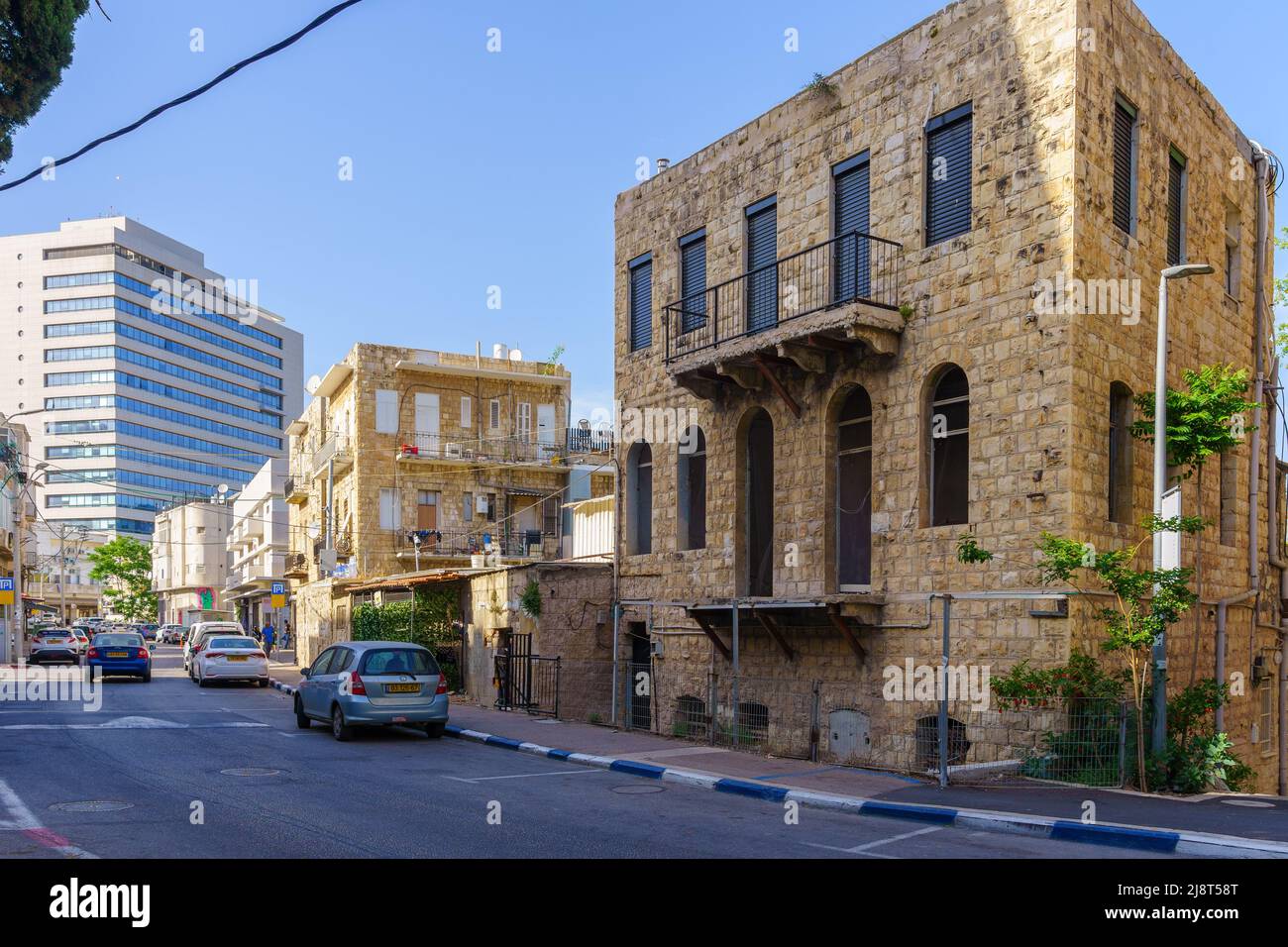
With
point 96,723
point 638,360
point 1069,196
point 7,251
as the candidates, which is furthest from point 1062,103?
point 7,251

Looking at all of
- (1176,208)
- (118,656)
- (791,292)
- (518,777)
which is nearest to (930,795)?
(518,777)

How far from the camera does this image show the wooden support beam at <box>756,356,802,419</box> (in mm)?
16594

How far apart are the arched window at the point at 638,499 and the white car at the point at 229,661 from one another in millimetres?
16568

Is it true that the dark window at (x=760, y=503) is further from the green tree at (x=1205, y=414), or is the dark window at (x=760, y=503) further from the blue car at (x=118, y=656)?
the blue car at (x=118, y=656)

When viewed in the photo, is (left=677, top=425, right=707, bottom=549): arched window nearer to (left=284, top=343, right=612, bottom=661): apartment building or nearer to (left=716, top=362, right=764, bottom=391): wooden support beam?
(left=716, top=362, right=764, bottom=391): wooden support beam

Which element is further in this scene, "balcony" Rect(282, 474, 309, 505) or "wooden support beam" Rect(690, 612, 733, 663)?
"balcony" Rect(282, 474, 309, 505)

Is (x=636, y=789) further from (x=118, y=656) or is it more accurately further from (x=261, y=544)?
(x=261, y=544)

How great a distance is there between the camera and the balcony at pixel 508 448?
43625 mm

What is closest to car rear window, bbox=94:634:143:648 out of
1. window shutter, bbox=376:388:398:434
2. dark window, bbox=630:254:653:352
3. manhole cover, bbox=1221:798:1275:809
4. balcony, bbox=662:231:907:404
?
window shutter, bbox=376:388:398:434

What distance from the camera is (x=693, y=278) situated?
20.0 metres

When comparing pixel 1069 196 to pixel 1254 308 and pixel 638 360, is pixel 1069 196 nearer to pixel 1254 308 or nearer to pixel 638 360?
pixel 1254 308

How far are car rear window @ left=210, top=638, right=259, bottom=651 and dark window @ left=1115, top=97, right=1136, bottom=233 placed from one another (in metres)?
27.5

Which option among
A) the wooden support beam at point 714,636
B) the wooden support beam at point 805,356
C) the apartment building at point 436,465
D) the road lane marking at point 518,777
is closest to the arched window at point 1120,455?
the wooden support beam at point 805,356

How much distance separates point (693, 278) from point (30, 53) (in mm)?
11419
